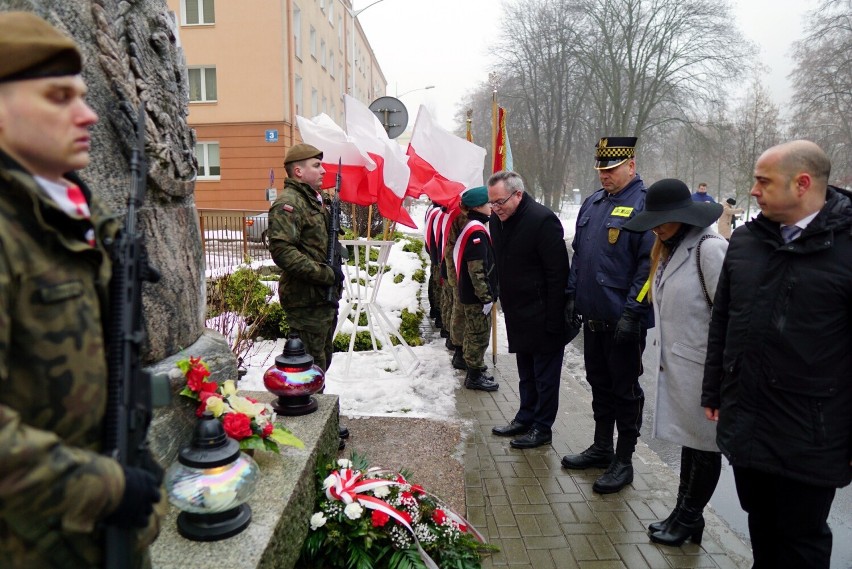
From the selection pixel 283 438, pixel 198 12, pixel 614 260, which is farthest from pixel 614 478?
pixel 198 12

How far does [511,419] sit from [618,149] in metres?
2.64

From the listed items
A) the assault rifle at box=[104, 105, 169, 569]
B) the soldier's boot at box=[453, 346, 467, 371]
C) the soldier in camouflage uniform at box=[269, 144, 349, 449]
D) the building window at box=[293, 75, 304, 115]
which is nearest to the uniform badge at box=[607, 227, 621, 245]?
the soldier in camouflage uniform at box=[269, 144, 349, 449]

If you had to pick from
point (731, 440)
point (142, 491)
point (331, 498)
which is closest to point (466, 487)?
point (331, 498)

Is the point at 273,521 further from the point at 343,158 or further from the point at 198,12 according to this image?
the point at 198,12

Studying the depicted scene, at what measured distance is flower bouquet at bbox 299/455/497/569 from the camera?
2.83 metres

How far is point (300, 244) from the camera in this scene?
441 cm

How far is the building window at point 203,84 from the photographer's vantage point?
22.9 metres

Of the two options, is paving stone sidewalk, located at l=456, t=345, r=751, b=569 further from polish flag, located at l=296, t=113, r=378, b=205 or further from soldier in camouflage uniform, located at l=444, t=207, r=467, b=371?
polish flag, located at l=296, t=113, r=378, b=205

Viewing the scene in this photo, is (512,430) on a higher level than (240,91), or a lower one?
lower

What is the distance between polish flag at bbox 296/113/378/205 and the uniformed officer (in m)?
2.54

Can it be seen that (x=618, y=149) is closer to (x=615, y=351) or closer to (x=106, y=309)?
(x=615, y=351)

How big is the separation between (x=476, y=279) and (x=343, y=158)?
181cm

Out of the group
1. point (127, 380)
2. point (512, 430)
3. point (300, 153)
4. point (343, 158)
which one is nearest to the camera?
point (127, 380)

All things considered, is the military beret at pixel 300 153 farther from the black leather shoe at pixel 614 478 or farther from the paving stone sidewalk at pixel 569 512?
the black leather shoe at pixel 614 478
